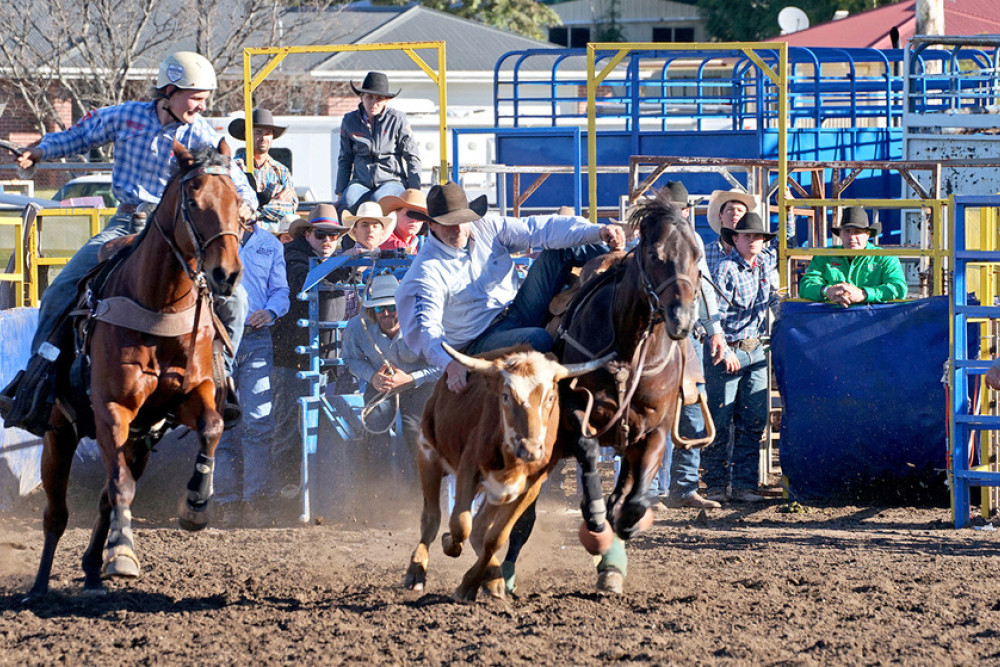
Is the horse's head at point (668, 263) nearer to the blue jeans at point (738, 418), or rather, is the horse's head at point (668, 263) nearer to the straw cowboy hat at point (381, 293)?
the straw cowboy hat at point (381, 293)

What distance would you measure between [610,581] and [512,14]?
34.3m

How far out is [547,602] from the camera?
623 cm

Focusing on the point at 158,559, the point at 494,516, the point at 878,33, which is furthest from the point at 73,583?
the point at 878,33

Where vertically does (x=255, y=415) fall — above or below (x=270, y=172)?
below

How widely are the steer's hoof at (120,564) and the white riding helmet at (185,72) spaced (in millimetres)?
2334

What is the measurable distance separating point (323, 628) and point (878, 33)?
84.1 feet

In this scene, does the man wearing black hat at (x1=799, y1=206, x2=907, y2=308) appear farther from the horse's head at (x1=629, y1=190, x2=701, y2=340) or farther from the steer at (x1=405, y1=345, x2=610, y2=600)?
the steer at (x1=405, y1=345, x2=610, y2=600)

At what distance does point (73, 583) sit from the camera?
6.92m

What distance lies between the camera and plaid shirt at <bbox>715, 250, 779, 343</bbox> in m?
9.16

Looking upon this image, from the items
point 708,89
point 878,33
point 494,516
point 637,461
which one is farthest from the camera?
point 708,89

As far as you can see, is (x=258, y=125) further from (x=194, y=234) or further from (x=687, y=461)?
(x=194, y=234)

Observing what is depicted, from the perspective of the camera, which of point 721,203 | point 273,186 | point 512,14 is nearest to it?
point 721,203

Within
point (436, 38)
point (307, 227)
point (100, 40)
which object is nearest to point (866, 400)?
point (307, 227)

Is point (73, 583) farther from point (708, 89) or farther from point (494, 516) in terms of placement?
point (708, 89)
